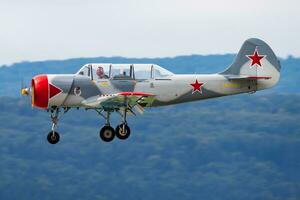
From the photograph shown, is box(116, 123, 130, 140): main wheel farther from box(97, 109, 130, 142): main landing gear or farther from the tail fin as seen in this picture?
the tail fin

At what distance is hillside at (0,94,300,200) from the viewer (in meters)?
145

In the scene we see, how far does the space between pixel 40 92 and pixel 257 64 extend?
8733 millimetres

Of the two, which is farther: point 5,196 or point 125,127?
point 5,196

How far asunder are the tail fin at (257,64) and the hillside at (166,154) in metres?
87.4

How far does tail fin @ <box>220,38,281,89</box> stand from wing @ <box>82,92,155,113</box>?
4107 mm

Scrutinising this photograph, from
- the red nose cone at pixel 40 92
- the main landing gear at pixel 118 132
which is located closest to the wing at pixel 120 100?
the main landing gear at pixel 118 132

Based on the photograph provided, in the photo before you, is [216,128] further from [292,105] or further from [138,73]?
[138,73]

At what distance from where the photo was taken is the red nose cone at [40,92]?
44.9m

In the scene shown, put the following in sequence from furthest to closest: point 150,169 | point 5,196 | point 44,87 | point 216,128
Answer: point 216,128
point 150,169
point 5,196
point 44,87

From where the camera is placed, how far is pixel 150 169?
518ft

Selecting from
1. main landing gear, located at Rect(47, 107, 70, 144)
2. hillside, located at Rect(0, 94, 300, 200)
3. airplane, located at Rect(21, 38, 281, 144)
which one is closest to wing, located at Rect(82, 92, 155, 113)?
airplane, located at Rect(21, 38, 281, 144)

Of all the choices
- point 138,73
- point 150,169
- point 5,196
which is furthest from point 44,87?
point 150,169

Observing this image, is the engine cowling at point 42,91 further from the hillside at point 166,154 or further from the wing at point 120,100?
the hillside at point 166,154

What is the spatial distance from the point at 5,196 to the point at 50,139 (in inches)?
3813
